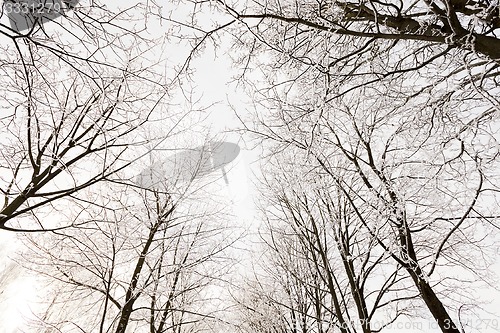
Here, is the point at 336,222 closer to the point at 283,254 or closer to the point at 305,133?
the point at 305,133

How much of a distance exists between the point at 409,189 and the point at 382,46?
126cm

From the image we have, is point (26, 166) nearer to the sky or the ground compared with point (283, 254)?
nearer to the ground

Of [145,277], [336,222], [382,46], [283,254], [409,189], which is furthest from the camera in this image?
[283,254]

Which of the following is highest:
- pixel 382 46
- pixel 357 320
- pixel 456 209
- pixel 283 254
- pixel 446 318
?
pixel 283 254

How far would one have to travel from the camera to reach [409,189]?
104 inches

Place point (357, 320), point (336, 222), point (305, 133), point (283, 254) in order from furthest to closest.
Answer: point (283, 254)
point (336, 222)
point (357, 320)
point (305, 133)

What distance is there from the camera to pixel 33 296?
687 centimetres

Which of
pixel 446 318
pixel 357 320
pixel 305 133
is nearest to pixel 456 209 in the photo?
pixel 446 318

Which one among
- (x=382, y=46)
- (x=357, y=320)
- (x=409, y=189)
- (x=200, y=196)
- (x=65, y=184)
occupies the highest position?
(x=200, y=196)

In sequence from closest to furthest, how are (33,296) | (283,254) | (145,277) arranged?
(145,277)
(283,254)
(33,296)

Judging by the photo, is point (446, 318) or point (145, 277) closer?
point (446, 318)

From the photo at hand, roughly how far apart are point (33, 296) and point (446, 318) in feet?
27.0

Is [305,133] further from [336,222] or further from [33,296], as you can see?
[33,296]

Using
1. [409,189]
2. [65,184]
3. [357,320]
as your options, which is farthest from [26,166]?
[357,320]
